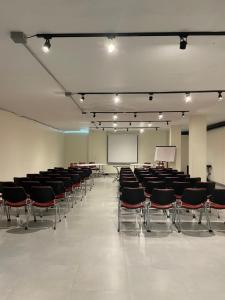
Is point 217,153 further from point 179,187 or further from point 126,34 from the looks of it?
point 126,34

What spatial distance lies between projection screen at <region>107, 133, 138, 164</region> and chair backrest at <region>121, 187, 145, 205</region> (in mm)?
15134

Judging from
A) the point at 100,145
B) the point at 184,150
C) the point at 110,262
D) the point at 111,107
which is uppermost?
the point at 111,107

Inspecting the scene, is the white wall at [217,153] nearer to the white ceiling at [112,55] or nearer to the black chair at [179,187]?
the white ceiling at [112,55]

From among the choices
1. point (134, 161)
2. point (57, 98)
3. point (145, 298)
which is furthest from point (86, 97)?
point (134, 161)

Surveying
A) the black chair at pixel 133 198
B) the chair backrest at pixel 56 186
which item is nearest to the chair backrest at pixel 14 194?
the chair backrest at pixel 56 186

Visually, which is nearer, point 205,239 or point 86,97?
point 205,239

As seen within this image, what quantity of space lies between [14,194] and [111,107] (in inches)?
207

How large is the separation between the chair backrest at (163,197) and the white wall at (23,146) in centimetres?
633

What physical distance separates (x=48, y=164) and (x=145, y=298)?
583 inches

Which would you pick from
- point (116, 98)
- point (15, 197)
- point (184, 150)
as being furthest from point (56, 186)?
point (184, 150)

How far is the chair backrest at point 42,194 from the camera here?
249 inches

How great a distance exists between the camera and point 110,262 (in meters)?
4.36
